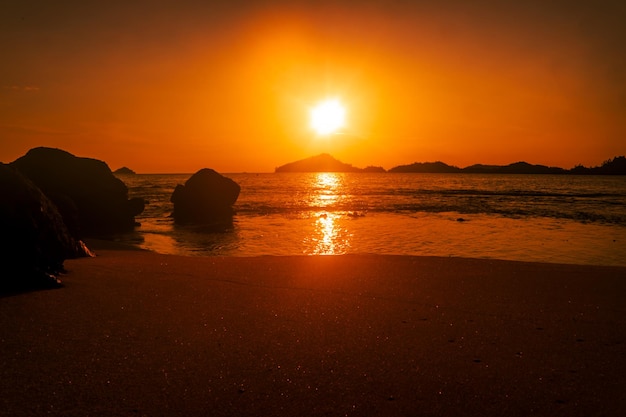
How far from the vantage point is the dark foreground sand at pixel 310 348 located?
10.8 feet

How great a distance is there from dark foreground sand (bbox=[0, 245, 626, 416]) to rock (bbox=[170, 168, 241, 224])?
75.0 ft

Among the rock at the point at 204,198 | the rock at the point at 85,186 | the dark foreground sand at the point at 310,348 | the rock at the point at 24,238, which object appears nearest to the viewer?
the dark foreground sand at the point at 310,348

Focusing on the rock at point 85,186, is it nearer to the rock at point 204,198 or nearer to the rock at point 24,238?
the rock at point 204,198

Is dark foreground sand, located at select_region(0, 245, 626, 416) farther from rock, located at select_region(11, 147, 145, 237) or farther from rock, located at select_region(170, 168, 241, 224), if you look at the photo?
rock, located at select_region(170, 168, 241, 224)

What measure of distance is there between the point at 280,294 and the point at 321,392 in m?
3.06

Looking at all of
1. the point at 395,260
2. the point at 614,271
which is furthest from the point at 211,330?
the point at 614,271

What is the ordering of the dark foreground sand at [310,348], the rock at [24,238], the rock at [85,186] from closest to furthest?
the dark foreground sand at [310,348] < the rock at [24,238] < the rock at [85,186]

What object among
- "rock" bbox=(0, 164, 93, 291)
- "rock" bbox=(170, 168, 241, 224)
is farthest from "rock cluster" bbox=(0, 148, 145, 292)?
"rock" bbox=(170, 168, 241, 224)

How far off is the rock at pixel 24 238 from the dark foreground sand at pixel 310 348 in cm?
40

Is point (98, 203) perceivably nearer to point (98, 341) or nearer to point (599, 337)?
point (98, 341)

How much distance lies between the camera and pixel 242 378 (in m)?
3.63

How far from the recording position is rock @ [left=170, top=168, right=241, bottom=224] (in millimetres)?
29781

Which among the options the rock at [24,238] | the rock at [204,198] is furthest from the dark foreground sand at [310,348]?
the rock at [204,198]

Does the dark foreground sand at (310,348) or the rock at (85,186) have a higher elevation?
the rock at (85,186)
